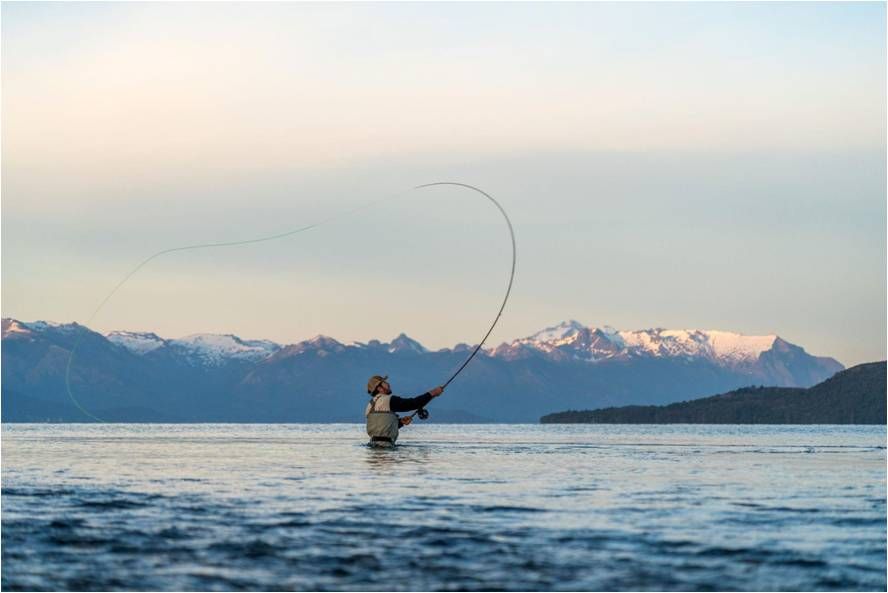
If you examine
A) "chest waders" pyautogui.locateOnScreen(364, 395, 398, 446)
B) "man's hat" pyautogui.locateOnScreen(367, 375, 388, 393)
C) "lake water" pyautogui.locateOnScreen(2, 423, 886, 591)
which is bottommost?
"lake water" pyautogui.locateOnScreen(2, 423, 886, 591)

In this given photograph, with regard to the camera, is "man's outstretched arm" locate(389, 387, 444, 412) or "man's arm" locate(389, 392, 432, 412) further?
"man's arm" locate(389, 392, 432, 412)

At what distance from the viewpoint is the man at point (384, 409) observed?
157ft

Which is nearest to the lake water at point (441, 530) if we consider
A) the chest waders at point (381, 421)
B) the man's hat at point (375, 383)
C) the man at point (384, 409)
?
the man at point (384, 409)

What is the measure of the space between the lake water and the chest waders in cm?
839

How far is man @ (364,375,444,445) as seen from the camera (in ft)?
157

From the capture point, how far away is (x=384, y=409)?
4981 cm

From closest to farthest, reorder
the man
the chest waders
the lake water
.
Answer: the lake water < the man < the chest waders

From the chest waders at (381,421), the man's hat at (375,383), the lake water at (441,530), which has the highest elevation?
the man's hat at (375,383)

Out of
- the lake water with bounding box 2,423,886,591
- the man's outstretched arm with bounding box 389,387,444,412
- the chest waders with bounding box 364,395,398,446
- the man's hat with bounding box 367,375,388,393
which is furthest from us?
the chest waders with bounding box 364,395,398,446

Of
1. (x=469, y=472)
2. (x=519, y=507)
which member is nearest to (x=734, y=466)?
(x=469, y=472)

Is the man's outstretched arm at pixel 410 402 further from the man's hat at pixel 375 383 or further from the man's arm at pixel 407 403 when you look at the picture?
the man's hat at pixel 375 383

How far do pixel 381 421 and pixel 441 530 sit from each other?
25.9 meters

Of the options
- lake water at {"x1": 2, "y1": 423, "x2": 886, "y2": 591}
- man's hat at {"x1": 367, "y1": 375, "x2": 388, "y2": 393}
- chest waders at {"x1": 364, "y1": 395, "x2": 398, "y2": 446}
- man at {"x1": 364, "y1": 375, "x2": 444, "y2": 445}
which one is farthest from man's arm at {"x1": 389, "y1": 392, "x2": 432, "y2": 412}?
lake water at {"x1": 2, "y1": 423, "x2": 886, "y2": 591}

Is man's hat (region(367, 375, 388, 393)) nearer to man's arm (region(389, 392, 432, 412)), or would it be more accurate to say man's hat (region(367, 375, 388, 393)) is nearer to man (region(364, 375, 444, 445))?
man (region(364, 375, 444, 445))
